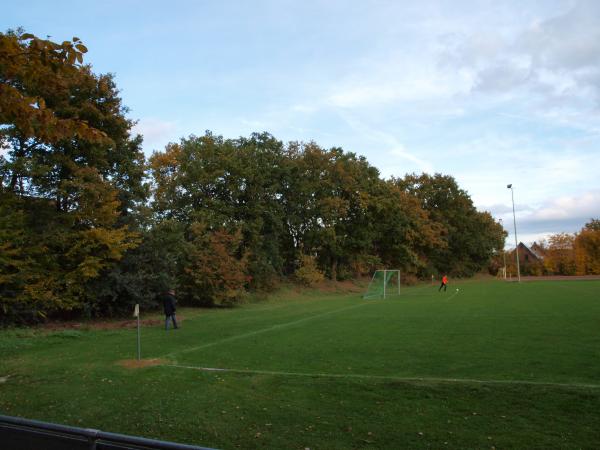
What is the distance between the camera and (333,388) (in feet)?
28.6

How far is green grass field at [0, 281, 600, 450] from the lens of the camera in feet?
21.5

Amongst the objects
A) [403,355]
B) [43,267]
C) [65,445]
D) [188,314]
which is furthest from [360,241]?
[65,445]

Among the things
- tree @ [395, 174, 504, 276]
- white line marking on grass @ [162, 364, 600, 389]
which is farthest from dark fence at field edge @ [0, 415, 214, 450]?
tree @ [395, 174, 504, 276]

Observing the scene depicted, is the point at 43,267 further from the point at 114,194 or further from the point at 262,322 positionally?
the point at 262,322

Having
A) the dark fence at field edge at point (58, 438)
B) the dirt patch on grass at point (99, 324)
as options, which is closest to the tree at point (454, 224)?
the dirt patch on grass at point (99, 324)

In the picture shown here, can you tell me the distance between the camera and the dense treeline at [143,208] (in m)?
16.9

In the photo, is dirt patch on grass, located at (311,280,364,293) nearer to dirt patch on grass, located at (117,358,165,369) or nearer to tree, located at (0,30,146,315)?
tree, located at (0,30,146,315)

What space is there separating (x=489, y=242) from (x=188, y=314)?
6210 centimetres

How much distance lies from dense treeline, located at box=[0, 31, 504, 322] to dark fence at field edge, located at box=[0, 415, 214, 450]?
4.00 meters

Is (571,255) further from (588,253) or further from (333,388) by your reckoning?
(333,388)

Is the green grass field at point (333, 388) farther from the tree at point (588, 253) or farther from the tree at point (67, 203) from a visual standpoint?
the tree at point (588, 253)

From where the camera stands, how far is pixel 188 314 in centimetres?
2712

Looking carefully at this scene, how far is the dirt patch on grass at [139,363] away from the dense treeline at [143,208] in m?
5.43

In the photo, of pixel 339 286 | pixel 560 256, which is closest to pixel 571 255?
pixel 560 256
